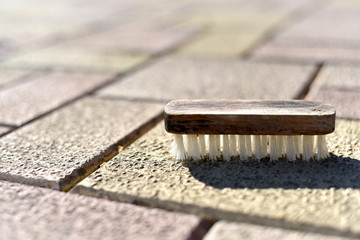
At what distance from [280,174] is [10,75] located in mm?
2273

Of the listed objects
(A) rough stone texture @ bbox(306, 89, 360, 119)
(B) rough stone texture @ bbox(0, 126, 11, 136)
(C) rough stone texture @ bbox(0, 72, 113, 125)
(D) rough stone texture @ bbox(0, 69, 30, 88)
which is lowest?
(A) rough stone texture @ bbox(306, 89, 360, 119)

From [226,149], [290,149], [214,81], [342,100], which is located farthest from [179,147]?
[214,81]

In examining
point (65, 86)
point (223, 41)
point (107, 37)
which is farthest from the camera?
point (107, 37)

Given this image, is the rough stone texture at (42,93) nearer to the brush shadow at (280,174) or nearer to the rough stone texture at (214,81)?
the rough stone texture at (214,81)

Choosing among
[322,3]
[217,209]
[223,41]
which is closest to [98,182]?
[217,209]

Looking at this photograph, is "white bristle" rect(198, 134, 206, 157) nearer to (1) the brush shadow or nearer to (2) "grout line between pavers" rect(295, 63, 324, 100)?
(1) the brush shadow

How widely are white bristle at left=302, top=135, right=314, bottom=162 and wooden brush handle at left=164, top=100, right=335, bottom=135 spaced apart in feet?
0.22

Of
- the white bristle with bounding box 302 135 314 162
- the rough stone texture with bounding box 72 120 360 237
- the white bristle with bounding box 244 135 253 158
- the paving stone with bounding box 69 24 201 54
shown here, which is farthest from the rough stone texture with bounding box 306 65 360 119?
the paving stone with bounding box 69 24 201 54

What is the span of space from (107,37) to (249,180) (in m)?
3.29

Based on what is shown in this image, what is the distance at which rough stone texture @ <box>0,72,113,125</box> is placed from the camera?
7.66 ft

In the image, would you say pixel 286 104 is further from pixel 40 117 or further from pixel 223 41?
pixel 223 41

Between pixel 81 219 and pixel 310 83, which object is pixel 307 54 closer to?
pixel 310 83

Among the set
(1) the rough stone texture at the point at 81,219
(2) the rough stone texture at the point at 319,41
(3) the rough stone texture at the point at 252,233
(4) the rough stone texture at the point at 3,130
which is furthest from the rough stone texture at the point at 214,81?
(3) the rough stone texture at the point at 252,233

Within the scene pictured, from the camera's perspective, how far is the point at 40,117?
2.29m
